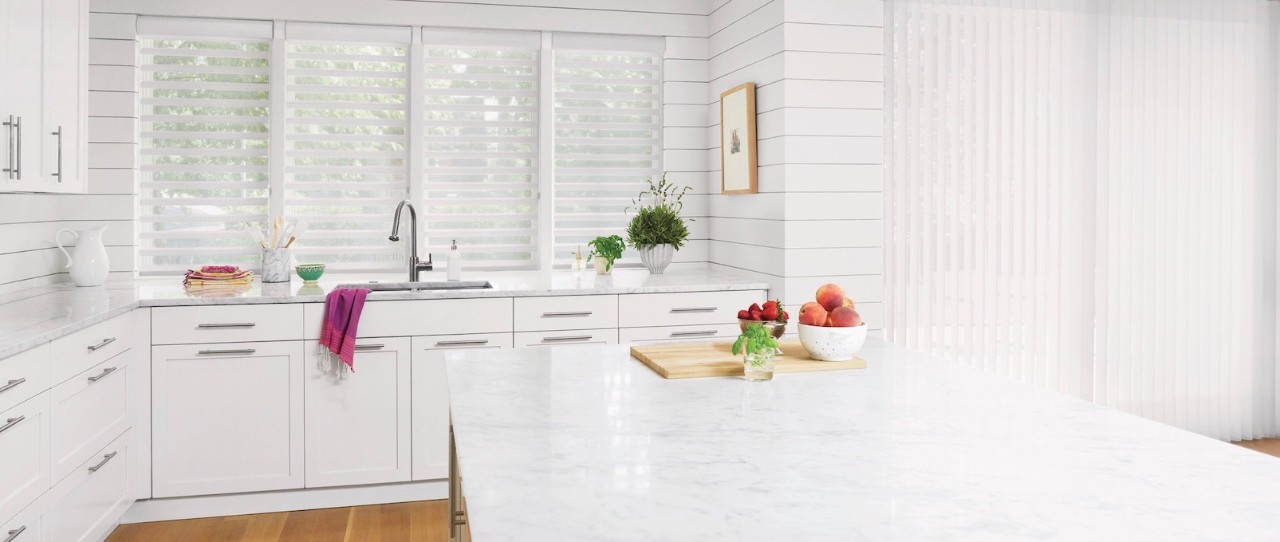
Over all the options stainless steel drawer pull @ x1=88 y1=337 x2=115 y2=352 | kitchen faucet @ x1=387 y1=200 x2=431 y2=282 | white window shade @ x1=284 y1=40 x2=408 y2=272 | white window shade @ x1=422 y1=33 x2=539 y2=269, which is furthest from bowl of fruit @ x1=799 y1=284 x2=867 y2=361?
white window shade @ x1=284 y1=40 x2=408 y2=272

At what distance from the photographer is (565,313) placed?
3.83 m

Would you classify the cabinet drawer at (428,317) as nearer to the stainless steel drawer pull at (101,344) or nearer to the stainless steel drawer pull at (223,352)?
the stainless steel drawer pull at (223,352)

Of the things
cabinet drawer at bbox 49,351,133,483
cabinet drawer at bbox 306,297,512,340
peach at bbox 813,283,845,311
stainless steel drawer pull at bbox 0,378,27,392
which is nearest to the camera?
peach at bbox 813,283,845,311

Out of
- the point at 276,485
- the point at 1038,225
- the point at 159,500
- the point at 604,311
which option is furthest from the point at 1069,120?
the point at 159,500

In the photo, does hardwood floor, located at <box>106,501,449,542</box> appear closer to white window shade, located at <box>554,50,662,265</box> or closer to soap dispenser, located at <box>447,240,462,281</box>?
soap dispenser, located at <box>447,240,462,281</box>

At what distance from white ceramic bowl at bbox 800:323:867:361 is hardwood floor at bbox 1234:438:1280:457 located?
3.56m

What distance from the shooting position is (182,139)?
416cm

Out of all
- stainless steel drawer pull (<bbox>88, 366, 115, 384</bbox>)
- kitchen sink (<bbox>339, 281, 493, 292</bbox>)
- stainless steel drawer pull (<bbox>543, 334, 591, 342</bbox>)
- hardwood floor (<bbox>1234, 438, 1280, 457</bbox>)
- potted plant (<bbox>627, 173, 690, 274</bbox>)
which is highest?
potted plant (<bbox>627, 173, 690, 274</bbox>)

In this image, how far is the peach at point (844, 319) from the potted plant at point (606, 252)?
225 centimetres

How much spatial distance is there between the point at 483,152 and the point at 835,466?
11.2 feet

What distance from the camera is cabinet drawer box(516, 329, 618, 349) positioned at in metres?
3.79

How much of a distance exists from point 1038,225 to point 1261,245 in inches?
56.0

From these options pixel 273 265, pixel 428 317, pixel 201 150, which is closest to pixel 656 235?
pixel 428 317

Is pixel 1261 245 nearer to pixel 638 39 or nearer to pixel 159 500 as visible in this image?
pixel 638 39
